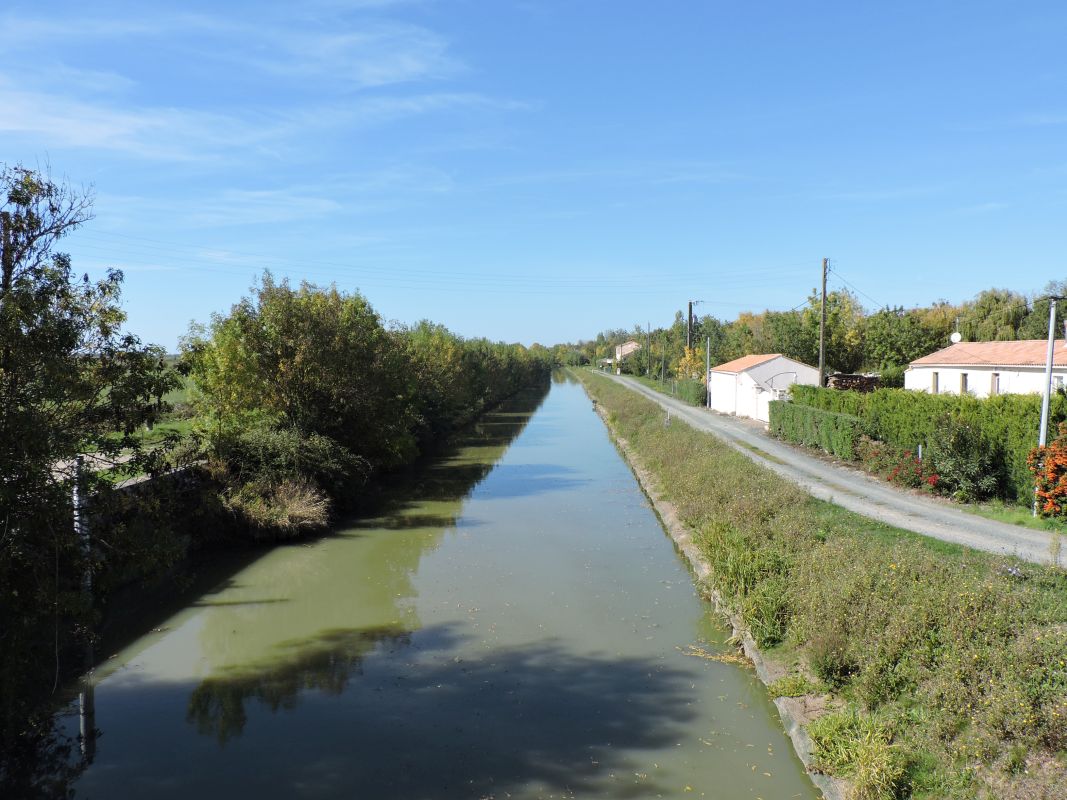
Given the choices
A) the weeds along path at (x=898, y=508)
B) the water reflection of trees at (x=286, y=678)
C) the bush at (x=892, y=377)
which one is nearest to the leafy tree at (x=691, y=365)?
the bush at (x=892, y=377)

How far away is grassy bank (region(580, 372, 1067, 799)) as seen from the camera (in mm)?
6258

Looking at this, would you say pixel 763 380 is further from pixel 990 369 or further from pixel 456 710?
pixel 456 710

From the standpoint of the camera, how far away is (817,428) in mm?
25562

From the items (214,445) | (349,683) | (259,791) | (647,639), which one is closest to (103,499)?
(259,791)

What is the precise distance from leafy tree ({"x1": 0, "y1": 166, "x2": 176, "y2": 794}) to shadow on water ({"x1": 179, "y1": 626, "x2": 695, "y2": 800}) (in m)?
3.11

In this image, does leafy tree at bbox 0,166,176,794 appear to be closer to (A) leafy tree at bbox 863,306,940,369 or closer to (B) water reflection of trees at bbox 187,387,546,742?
(B) water reflection of trees at bbox 187,387,546,742

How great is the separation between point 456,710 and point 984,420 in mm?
13547

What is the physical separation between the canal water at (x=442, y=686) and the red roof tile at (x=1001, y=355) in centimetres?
1764

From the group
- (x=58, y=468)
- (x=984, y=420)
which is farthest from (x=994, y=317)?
(x=58, y=468)

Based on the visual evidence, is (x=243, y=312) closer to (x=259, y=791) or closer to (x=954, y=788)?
(x=259, y=791)

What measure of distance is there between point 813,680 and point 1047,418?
951cm

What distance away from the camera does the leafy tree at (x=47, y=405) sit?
20.7ft

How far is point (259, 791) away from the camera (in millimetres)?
7746

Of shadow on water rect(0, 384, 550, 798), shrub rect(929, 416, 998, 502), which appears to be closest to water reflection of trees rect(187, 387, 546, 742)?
shadow on water rect(0, 384, 550, 798)
